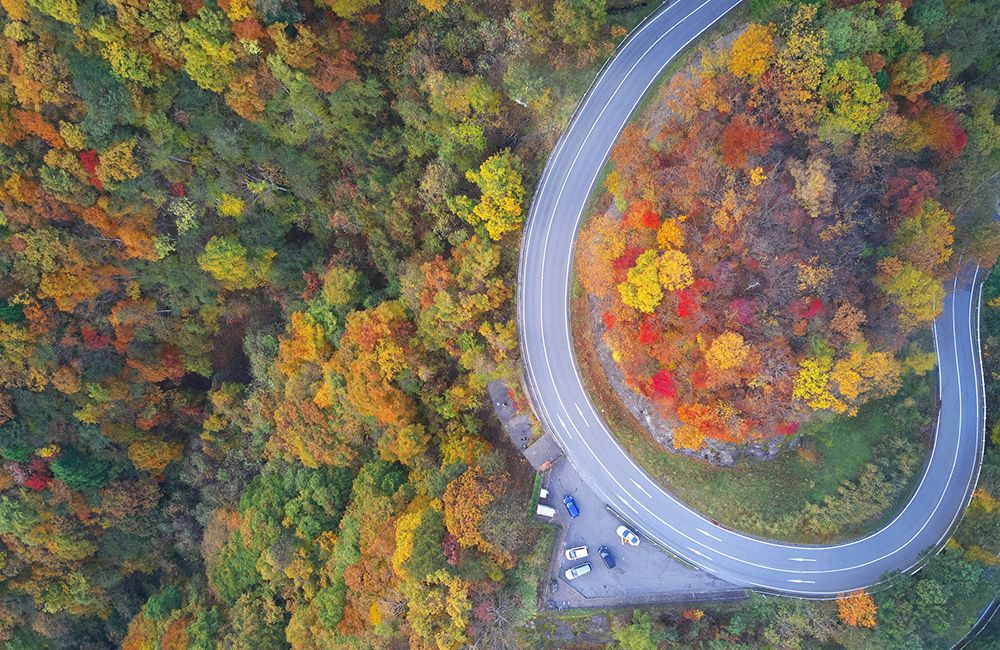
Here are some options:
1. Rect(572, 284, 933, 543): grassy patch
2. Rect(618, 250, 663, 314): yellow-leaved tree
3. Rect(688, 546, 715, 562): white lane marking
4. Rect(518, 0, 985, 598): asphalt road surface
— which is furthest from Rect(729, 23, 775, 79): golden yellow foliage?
Rect(688, 546, 715, 562): white lane marking

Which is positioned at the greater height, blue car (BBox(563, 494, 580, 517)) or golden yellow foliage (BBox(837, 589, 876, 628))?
blue car (BBox(563, 494, 580, 517))

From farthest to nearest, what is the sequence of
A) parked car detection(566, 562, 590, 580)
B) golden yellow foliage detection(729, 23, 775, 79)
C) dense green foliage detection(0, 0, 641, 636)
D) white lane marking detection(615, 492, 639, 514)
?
white lane marking detection(615, 492, 639, 514), parked car detection(566, 562, 590, 580), dense green foliage detection(0, 0, 641, 636), golden yellow foliage detection(729, 23, 775, 79)

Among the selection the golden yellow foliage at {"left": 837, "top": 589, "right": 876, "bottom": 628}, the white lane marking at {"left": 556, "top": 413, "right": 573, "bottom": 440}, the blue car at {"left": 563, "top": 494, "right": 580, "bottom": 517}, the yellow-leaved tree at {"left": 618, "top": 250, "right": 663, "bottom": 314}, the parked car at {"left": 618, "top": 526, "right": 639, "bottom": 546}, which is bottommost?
the golden yellow foliage at {"left": 837, "top": 589, "right": 876, "bottom": 628}

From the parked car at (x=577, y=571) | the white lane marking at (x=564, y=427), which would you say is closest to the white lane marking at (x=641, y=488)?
the white lane marking at (x=564, y=427)

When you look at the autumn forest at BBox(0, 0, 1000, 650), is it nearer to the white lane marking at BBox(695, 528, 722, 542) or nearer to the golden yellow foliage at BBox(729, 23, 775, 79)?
the golden yellow foliage at BBox(729, 23, 775, 79)

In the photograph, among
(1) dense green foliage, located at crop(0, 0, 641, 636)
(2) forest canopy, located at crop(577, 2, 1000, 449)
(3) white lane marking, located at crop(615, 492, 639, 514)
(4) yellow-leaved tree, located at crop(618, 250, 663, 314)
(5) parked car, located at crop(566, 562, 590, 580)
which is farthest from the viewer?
(3) white lane marking, located at crop(615, 492, 639, 514)

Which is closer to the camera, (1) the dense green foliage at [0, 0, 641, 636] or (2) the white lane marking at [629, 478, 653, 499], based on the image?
(1) the dense green foliage at [0, 0, 641, 636]

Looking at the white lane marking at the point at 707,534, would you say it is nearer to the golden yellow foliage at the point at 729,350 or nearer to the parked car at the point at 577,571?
the parked car at the point at 577,571
